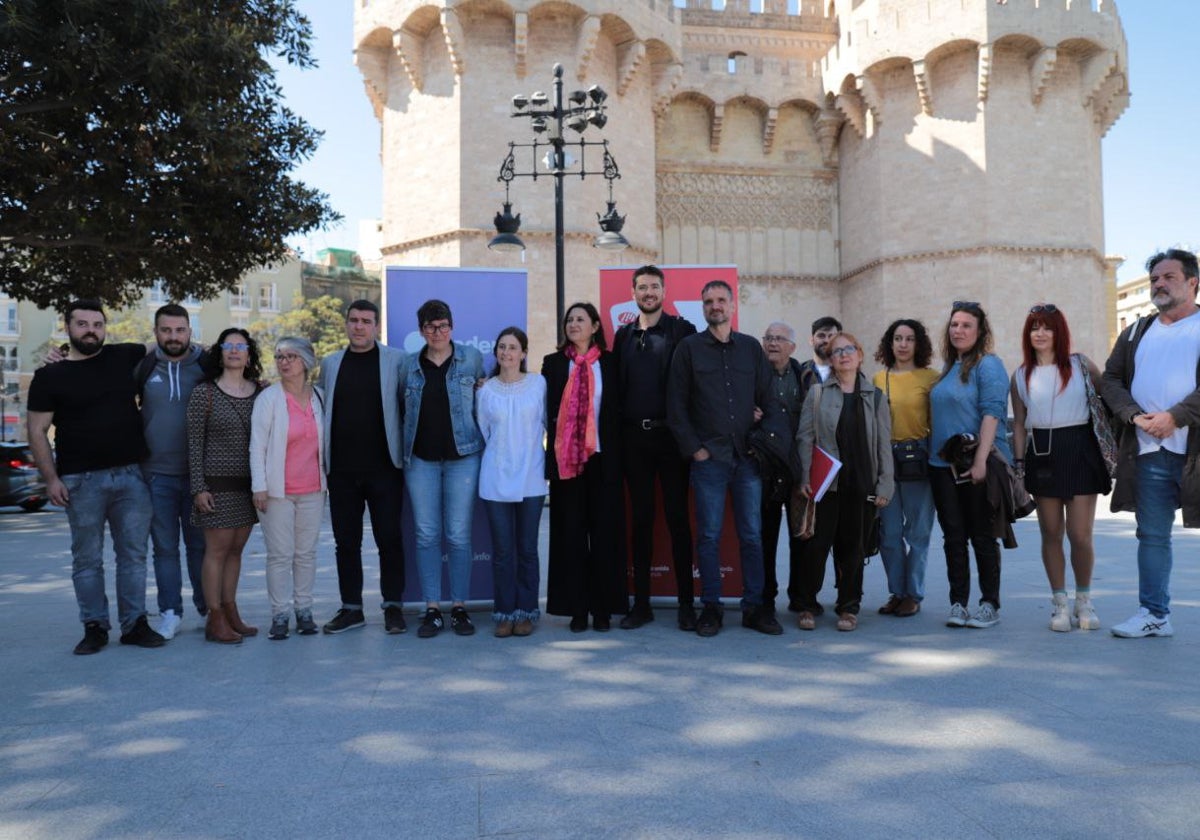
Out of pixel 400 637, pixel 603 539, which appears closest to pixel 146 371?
pixel 400 637

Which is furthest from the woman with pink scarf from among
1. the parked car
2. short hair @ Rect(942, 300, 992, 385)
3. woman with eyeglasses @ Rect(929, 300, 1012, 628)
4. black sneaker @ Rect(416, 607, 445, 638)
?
the parked car

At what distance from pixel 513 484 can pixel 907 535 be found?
2467 millimetres

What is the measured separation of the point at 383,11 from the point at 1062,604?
21996 millimetres

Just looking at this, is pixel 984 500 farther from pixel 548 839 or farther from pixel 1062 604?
pixel 548 839

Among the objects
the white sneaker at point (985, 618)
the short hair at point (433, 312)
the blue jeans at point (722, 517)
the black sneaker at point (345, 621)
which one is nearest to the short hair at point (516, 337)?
the short hair at point (433, 312)

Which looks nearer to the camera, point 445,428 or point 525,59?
point 445,428

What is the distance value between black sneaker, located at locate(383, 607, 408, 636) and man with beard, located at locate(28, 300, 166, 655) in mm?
1212

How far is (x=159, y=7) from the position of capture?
30.6 ft

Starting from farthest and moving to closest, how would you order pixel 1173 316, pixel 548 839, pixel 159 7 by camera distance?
pixel 159 7 < pixel 1173 316 < pixel 548 839

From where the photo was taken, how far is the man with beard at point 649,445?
506 cm

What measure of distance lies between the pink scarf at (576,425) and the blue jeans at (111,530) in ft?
7.76

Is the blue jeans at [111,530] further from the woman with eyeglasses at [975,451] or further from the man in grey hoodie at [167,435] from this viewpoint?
the woman with eyeglasses at [975,451]

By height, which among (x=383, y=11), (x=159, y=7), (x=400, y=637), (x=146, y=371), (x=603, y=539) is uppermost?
(x=383, y=11)

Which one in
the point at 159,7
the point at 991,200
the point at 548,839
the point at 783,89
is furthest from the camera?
the point at 783,89
